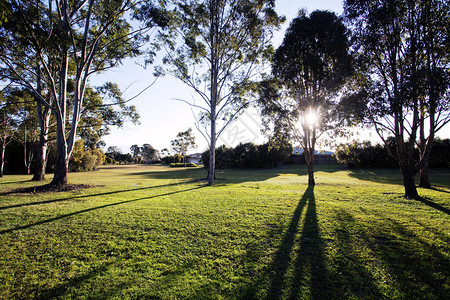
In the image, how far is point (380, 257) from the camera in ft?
11.8

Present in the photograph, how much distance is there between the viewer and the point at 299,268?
327 cm

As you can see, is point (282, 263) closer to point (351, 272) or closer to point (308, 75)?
point (351, 272)

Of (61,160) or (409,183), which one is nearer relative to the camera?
(409,183)

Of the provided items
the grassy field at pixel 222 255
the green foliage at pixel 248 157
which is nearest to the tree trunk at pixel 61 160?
the grassy field at pixel 222 255

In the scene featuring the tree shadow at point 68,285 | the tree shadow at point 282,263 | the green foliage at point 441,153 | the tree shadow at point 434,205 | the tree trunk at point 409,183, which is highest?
the green foliage at point 441,153

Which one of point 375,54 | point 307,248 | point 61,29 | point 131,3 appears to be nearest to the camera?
point 307,248

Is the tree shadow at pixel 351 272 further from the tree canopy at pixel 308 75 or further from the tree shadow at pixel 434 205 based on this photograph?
the tree canopy at pixel 308 75

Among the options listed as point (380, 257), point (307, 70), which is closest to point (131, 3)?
point (307, 70)

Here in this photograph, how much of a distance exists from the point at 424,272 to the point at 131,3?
1739 cm

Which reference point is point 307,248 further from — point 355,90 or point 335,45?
point 335,45

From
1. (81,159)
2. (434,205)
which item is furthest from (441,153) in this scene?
(81,159)

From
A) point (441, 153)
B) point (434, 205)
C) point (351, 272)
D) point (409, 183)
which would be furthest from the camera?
point (441, 153)

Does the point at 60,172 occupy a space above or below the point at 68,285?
above

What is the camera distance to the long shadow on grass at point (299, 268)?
271 centimetres
